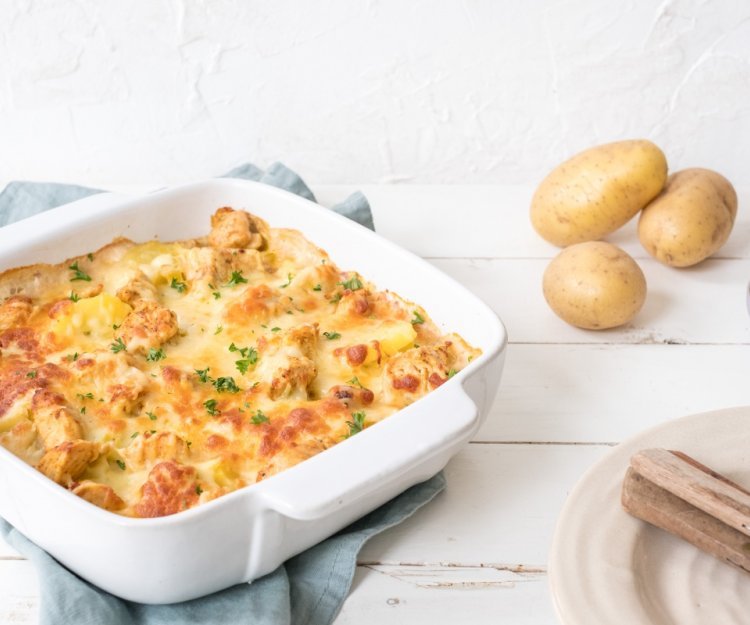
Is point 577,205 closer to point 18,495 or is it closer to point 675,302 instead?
point 675,302

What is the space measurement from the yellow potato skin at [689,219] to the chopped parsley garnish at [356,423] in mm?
971

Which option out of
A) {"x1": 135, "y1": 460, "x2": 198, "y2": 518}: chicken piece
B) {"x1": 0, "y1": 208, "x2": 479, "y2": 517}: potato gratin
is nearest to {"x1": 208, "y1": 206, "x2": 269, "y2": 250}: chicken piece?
{"x1": 0, "y1": 208, "x2": 479, "y2": 517}: potato gratin

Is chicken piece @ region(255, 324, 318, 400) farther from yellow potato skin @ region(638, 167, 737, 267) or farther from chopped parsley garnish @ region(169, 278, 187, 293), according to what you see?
yellow potato skin @ region(638, 167, 737, 267)

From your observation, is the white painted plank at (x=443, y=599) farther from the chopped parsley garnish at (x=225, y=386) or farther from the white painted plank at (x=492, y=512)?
the chopped parsley garnish at (x=225, y=386)

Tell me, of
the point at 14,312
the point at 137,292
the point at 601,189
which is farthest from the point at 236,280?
the point at 601,189

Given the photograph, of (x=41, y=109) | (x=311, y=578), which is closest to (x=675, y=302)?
(x=311, y=578)

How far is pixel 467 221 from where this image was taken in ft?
8.64

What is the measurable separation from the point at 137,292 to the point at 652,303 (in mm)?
1070

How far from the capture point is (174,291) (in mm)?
2053

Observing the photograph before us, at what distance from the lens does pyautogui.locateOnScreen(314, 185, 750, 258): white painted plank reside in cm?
251

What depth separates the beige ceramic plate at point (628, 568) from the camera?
4.53 feet

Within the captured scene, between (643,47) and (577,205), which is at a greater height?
(643,47)

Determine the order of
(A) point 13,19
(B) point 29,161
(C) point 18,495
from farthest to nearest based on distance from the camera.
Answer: (B) point 29,161, (A) point 13,19, (C) point 18,495

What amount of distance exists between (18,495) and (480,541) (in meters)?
0.68
